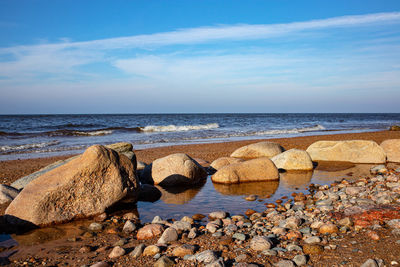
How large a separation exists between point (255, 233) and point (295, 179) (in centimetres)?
434

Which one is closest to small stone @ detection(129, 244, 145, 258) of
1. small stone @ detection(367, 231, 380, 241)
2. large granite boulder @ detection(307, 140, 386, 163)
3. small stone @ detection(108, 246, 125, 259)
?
Answer: small stone @ detection(108, 246, 125, 259)

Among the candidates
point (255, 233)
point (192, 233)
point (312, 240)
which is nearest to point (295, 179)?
point (255, 233)

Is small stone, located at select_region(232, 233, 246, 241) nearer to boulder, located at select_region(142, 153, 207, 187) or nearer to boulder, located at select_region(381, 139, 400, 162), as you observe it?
boulder, located at select_region(142, 153, 207, 187)

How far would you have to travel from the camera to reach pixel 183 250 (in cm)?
379

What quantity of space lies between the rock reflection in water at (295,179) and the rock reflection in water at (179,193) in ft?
7.08

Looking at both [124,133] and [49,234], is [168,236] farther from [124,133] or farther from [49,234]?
[124,133]

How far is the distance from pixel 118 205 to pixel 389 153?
9520 millimetres

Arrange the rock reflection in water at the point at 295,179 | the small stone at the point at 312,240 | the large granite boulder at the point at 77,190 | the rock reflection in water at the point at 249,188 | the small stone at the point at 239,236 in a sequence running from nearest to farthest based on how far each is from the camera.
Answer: the small stone at the point at 312,240
the small stone at the point at 239,236
the large granite boulder at the point at 77,190
the rock reflection in water at the point at 249,188
the rock reflection in water at the point at 295,179

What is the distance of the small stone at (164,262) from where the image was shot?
3.48 metres

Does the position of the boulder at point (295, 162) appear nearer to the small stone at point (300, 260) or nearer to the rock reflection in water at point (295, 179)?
the rock reflection in water at point (295, 179)

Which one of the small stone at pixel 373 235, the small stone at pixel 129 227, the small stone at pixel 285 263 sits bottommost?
the small stone at pixel 129 227

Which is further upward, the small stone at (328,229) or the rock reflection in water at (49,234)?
the small stone at (328,229)

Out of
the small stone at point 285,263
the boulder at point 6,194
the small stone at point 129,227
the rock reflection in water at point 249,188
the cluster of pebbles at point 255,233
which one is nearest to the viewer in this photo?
the small stone at point 285,263

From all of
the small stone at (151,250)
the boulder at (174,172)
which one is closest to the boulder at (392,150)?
the boulder at (174,172)
